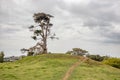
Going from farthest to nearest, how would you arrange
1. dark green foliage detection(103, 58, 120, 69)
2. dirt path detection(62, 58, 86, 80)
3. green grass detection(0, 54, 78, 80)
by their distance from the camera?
1. dark green foliage detection(103, 58, 120, 69)
2. dirt path detection(62, 58, 86, 80)
3. green grass detection(0, 54, 78, 80)

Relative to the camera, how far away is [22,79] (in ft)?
96.7

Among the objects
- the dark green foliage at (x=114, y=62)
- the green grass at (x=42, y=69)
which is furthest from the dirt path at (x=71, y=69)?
the dark green foliage at (x=114, y=62)

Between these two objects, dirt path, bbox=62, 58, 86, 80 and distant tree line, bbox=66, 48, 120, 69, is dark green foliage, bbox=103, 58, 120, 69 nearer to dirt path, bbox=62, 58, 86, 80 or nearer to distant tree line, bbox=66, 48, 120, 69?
distant tree line, bbox=66, 48, 120, 69

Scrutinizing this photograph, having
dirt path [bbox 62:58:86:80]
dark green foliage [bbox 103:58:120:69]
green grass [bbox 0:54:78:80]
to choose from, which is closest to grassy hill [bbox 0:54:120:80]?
green grass [bbox 0:54:78:80]

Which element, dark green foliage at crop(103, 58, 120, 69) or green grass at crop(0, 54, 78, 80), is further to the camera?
dark green foliage at crop(103, 58, 120, 69)

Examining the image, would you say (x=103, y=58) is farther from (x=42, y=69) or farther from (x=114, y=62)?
(x=42, y=69)

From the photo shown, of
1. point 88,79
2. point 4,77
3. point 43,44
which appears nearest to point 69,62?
point 88,79

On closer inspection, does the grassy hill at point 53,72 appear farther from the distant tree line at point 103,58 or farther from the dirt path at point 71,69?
the distant tree line at point 103,58

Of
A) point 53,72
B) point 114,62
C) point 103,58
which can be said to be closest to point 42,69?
point 53,72

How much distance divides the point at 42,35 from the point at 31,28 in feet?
11.8

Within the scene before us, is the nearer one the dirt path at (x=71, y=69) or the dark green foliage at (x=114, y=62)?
the dirt path at (x=71, y=69)

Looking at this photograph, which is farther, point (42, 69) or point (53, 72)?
point (42, 69)

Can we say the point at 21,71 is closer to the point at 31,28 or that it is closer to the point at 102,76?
the point at 102,76

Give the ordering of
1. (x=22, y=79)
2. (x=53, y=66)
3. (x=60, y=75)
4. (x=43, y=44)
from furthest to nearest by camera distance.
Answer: (x=43, y=44)
(x=53, y=66)
(x=60, y=75)
(x=22, y=79)
